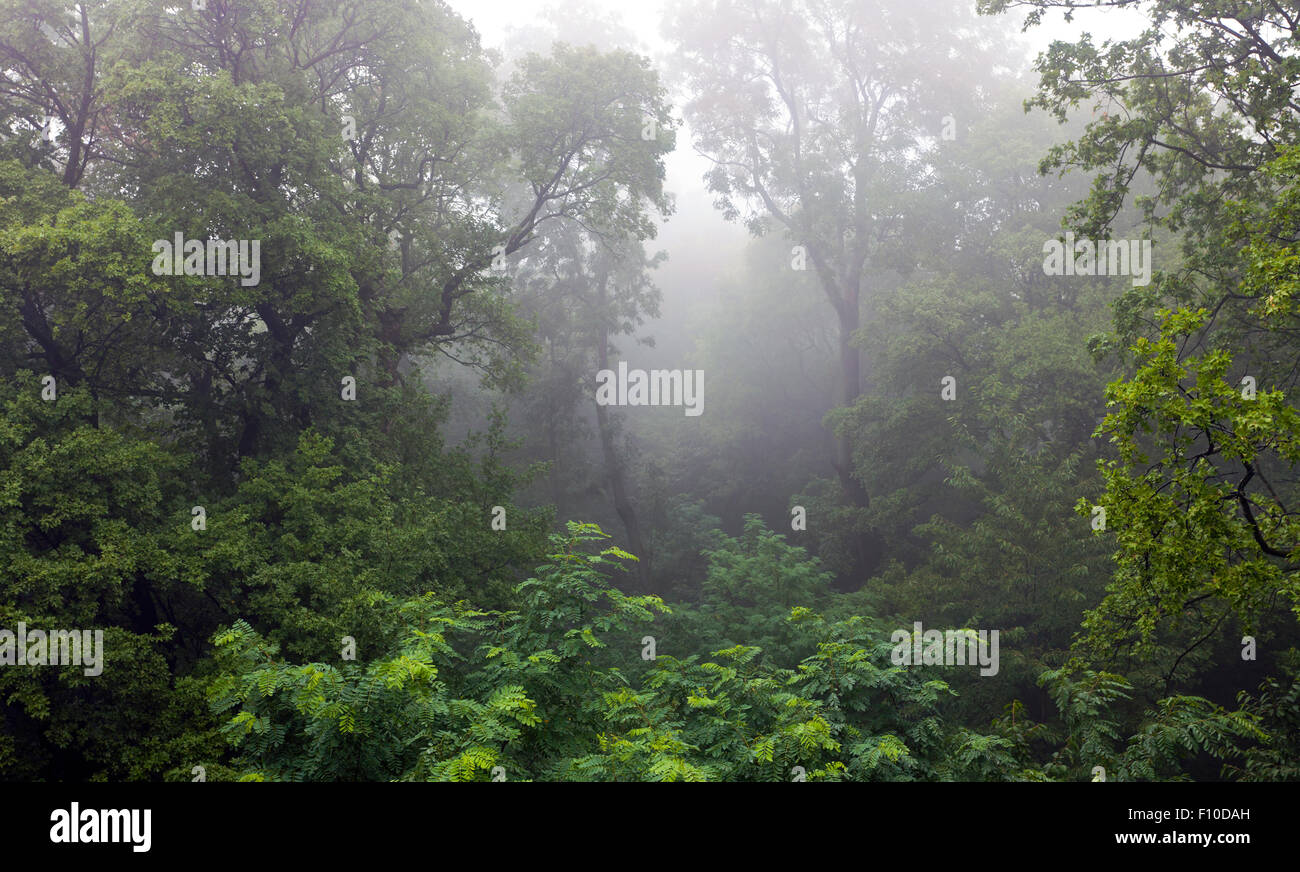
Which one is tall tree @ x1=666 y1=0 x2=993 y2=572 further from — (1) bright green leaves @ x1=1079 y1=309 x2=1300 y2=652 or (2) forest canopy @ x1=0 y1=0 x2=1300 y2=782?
(1) bright green leaves @ x1=1079 y1=309 x2=1300 y2=652

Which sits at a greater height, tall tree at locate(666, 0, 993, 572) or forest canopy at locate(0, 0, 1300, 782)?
tall tree at locate(666, 0, 993, 572)

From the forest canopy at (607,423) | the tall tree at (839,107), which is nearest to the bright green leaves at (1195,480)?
the forest canopy at (607,423)

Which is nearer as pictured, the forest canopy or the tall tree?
the forest canopy

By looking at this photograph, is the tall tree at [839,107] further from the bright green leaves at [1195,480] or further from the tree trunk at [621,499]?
the bright green leaves at [1195,480]

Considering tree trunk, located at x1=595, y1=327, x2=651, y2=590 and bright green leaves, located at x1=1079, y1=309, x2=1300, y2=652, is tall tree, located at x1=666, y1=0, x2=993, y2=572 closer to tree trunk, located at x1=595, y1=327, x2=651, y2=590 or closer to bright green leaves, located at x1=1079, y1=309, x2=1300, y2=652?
tree trunk, located at x1=595, y1=327, x2=651, y2=590

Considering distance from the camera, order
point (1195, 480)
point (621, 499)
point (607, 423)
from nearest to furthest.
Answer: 1. point (1195, 480)
2. point (621, 499)
3. point (607, 423)

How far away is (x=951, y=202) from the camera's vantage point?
22.9 metres

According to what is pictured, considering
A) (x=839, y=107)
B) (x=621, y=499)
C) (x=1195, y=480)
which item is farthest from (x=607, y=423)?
(x=1195, y=480)

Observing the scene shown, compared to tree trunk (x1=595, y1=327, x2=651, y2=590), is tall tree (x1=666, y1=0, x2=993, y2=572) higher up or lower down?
higher up

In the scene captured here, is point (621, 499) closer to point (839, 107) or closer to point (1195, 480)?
point (839, 107)

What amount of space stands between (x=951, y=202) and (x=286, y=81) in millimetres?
19600

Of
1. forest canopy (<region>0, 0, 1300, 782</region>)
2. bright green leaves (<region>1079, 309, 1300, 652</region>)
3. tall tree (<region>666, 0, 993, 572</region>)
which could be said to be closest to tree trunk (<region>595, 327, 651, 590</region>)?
forest canopy (<region>0, 0, 1300, 782</region>)
